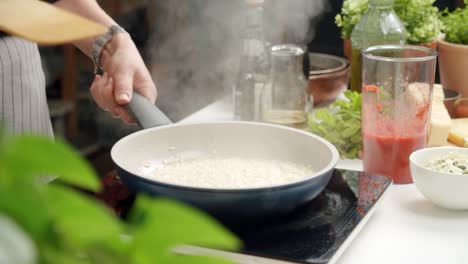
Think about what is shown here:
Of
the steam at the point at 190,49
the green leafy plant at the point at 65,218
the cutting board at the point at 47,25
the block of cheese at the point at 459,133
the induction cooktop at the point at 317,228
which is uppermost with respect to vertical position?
the cutting board at the point at 47,25

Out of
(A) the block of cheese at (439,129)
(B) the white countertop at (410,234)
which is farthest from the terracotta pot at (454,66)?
(B) the white countertop at (410,234)

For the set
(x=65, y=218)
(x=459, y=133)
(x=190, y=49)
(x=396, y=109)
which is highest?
(x=65, y=218)

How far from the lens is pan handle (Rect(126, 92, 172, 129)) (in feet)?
4.20

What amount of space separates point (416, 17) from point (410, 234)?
0.82 meters

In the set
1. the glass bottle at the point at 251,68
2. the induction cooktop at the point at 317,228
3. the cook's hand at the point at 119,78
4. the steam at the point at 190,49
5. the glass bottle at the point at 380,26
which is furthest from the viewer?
the steam at the point at 190,49

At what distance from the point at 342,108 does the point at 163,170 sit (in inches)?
20.9

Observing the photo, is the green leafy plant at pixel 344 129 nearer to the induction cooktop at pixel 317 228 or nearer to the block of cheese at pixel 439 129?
the block of cheese at pixel 439 129

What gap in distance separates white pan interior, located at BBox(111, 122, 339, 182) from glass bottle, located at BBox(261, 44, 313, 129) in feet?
1.33

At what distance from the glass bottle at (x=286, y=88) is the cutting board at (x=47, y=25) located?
1307 mm

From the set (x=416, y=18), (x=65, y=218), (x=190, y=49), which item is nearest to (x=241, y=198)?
(x=65, y=218)

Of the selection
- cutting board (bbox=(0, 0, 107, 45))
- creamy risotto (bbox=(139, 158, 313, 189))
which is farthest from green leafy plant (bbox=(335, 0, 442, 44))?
cutting board (bbox=(0, 0, 107, 45))

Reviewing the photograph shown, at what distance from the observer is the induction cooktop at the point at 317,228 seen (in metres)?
0.90

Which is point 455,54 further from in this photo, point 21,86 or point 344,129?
point 21,86

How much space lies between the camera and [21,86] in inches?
61.6
